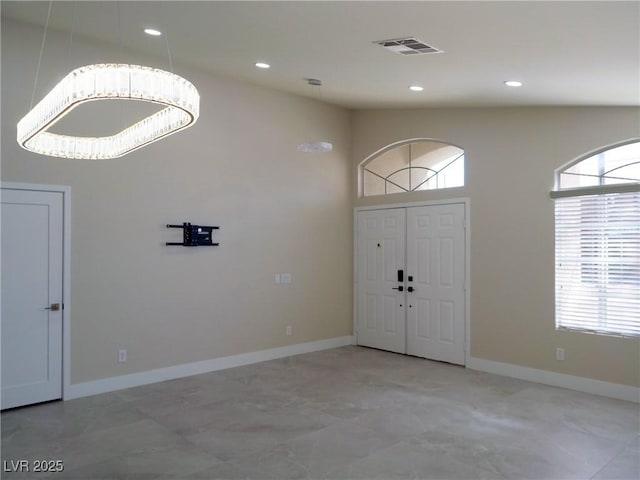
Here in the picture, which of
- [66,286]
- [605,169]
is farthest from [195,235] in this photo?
[605,169]

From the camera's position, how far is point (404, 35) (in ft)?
12.3

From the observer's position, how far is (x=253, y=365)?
6.09m

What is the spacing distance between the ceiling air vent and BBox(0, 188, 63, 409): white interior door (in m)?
3.39

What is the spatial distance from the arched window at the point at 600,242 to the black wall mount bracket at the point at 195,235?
3895mm

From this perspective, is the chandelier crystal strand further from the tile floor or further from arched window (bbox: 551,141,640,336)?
arched window (bbox: 551,141,640,336)

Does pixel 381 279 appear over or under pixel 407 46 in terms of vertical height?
under

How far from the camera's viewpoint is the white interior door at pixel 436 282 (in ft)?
20.1

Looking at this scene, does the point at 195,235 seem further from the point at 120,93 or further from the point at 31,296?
the point at 120,93

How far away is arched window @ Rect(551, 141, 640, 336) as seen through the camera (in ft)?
15.5

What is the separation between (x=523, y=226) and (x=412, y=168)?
5.91ft

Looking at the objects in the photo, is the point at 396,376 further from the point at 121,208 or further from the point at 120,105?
the point at 120,105

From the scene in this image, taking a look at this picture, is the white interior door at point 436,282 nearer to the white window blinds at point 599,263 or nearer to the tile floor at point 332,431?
the tile floor at point 332,431

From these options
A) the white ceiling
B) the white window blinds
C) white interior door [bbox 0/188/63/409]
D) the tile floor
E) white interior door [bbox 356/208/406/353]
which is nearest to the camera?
the white ceiling

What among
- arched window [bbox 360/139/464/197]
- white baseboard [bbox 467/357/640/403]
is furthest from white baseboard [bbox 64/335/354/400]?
arched window [bbox 360/139/464/197]
